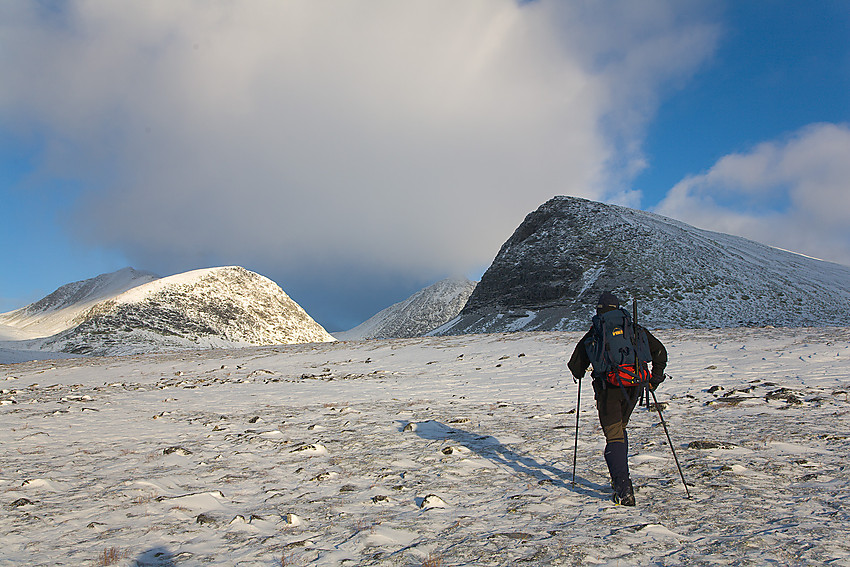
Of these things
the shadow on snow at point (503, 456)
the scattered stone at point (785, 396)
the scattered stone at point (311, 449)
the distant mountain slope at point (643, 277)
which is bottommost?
the shadow on snow at point (503, 456)

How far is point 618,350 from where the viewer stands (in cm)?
695

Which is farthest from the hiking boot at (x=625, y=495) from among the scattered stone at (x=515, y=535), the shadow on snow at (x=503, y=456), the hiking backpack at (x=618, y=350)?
the scattered stone at (x=515, y=535)

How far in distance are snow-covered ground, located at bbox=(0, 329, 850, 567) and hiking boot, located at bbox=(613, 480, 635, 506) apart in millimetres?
154

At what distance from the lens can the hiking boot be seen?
6047 millimetres

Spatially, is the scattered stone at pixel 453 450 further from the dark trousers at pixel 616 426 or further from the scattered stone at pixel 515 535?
the scattered stone at pixel 515 535

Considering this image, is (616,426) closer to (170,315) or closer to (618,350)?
(618,350)

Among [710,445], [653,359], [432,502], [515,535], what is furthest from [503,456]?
[710,445]

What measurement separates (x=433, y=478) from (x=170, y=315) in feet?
322

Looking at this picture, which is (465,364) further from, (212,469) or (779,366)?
(212,469)

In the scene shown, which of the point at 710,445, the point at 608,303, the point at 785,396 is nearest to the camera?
the point at 608,303

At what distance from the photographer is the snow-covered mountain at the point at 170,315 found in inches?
3223

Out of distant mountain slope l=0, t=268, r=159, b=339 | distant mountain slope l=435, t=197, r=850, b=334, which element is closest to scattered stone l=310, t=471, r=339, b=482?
distant mountain slope l=435, t=197, r=850, b=334

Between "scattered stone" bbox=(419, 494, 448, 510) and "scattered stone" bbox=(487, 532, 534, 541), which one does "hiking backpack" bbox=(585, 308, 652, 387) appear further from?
"scattered stone" bbox=(419, 494, 448, 510)

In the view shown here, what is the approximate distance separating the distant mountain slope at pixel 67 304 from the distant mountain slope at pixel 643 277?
3408 inches
